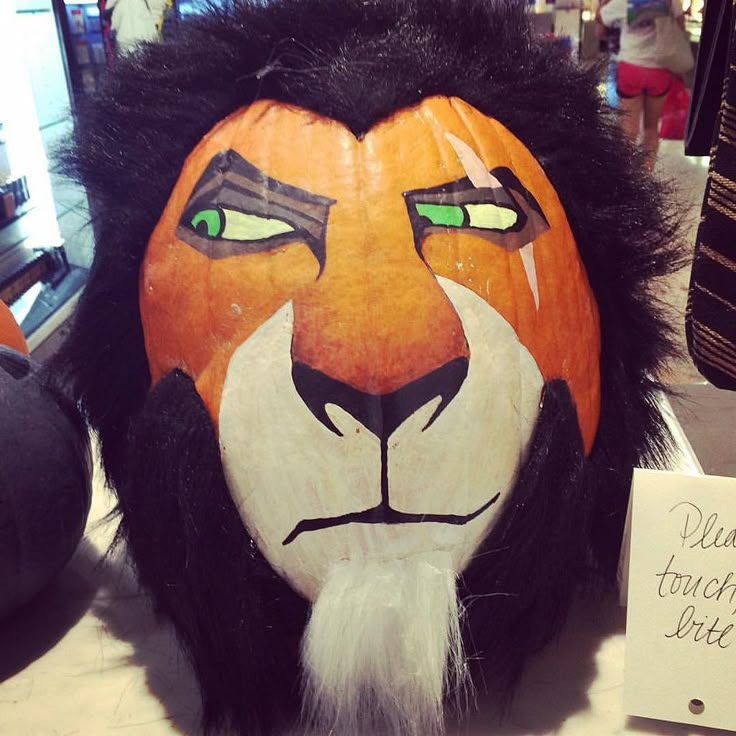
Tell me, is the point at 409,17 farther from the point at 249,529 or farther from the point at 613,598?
the point at 613,598

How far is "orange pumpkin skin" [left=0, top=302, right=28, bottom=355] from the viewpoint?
1009 millimetres

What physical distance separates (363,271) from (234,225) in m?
0.12

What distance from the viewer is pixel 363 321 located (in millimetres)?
680

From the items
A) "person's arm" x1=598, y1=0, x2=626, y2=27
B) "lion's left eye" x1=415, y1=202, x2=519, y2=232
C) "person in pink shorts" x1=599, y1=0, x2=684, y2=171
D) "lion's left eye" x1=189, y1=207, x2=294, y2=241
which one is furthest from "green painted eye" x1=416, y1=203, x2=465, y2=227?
"person's arm" x1=598, y1=0, x2=626, y2=27

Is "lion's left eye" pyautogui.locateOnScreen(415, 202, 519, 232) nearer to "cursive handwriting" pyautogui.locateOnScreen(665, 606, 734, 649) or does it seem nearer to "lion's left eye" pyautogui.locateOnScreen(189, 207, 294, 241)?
"lion's left eye" pyautogui.locateOnScreen(189, 207, 294, 241)

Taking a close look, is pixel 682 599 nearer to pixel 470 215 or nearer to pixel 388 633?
pixel 388 633

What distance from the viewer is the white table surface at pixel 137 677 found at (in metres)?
0.85

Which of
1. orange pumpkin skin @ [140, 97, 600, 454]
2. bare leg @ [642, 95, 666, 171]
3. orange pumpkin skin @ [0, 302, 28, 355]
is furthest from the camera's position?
bare leg @ [642, 95, 666, 171]

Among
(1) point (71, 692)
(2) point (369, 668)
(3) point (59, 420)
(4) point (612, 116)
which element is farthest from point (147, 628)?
(4) point (612, 116)

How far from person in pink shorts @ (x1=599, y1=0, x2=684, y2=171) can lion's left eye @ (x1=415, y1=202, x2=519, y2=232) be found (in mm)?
2513

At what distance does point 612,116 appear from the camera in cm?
86

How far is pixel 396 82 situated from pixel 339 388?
0.28 metres

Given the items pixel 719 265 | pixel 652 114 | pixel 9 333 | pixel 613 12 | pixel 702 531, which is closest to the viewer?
pixel 702 531

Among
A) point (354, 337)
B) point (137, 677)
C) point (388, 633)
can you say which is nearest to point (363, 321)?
point (354, 337)
